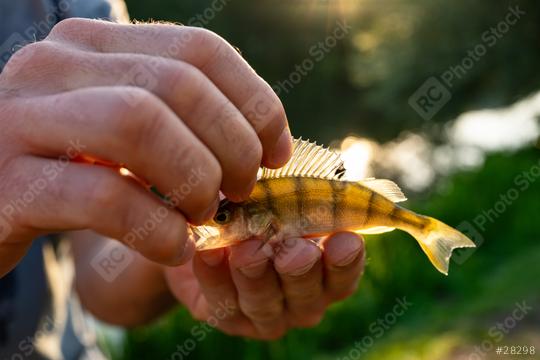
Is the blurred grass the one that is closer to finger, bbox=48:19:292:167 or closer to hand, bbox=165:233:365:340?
hand, bbox=165:233:365:340

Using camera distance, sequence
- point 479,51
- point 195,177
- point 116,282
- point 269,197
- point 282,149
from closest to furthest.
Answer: point 195,177 < point 282,149 < point 269,197 < point 116,282 < point 479,51

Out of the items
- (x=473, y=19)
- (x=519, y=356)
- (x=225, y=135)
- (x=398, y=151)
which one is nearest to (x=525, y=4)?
(x=473, y=19)

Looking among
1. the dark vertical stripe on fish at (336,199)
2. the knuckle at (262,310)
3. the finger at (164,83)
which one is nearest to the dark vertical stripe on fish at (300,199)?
the dark vertical stripe on fish at (336,199)

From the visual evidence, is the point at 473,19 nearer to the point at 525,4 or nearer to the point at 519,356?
the point at 525,4

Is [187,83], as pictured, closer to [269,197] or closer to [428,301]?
[269,197]

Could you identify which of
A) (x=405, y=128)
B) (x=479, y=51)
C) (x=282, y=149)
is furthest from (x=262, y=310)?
(x=405, y=128)

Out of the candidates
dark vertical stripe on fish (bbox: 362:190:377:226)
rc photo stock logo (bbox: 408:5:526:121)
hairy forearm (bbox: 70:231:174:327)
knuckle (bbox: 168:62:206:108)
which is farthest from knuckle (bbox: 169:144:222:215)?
rc photo stock logo (bbox: 408:5:526:121)
